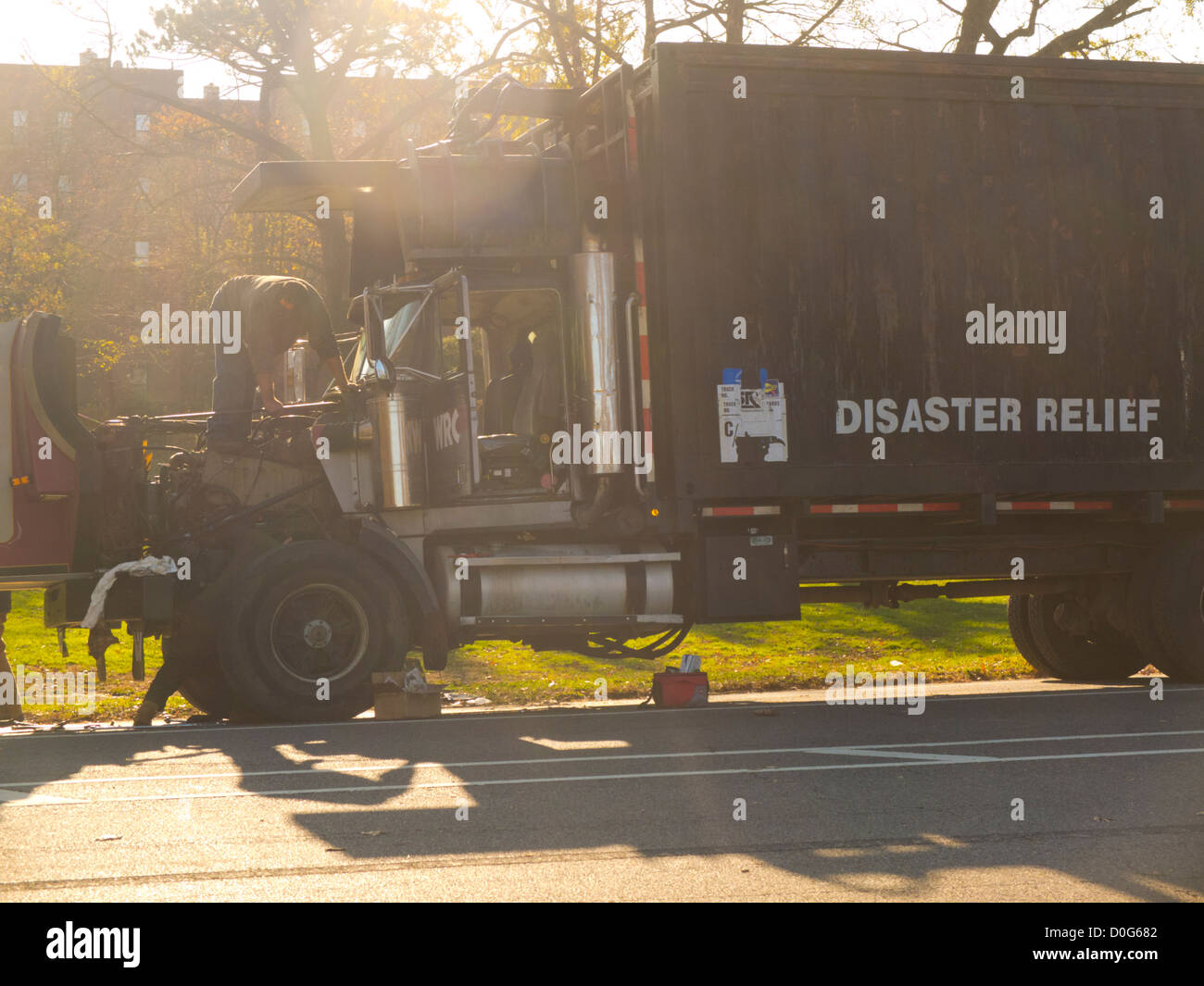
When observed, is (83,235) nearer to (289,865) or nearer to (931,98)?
(931,98)

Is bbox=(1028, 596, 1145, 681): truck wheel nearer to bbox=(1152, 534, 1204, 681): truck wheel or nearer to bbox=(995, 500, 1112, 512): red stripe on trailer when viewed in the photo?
bbox=(1152, 534, 1204, 681): truck wheel

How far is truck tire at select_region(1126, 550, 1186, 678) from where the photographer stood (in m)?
11.2

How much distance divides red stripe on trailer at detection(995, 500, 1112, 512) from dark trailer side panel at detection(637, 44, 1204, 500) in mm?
207

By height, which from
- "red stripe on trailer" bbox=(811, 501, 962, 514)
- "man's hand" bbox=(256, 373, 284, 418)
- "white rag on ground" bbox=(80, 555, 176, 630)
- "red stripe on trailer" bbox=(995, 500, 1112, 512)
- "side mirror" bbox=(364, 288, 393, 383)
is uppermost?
"side mirror" bbox=(364, 288, 393, 383)

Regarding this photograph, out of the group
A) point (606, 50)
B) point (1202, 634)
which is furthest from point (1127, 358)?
point (606, 50)

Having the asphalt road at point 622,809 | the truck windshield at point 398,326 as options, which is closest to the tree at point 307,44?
the truck windshield at point 398,326

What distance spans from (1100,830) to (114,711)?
300 inches

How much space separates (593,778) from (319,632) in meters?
2.90

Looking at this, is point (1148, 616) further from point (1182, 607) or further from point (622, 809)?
point (622, 809)

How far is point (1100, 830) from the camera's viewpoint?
5906 millimetres

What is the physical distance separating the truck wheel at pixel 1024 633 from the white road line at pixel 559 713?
829 millimetres

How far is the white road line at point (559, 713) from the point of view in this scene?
9.35 meters

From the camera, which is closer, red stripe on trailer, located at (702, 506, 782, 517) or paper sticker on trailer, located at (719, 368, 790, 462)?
paper sticker on trailer, located at (719, 368, 790, 462)

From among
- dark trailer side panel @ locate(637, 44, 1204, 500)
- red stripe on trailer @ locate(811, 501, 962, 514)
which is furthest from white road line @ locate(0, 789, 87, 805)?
red stripe on trailer @ locate(811, 501, 962, 514)
